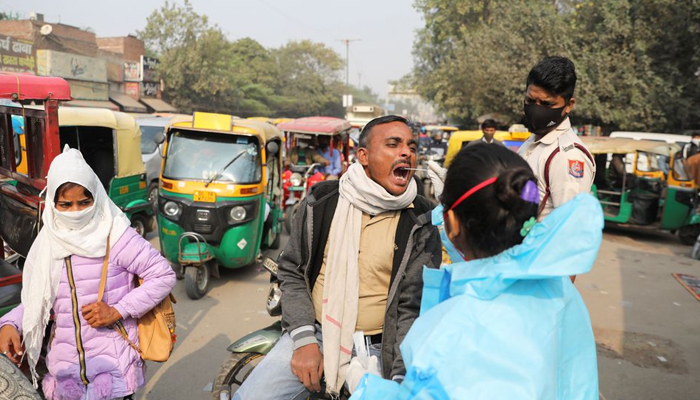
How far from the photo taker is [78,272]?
7.89ft

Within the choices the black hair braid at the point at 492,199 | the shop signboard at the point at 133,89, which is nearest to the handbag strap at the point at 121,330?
the black hair braid at the point at 492,199

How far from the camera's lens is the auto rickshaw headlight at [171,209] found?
6.24 metres

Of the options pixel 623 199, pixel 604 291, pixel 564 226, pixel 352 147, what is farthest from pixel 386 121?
pixel 352 147

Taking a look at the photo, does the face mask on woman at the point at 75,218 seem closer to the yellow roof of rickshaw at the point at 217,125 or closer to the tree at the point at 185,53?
the yellow roof of rickshaw at the point at 217,125

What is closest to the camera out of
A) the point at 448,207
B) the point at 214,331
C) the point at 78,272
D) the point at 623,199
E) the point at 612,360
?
the point at 448,207

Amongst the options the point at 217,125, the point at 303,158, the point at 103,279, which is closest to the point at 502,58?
the point at 303,158

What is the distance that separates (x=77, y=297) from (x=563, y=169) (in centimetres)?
237

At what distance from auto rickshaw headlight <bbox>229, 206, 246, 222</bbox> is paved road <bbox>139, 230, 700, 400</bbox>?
2.93ft

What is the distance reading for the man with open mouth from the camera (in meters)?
2.26

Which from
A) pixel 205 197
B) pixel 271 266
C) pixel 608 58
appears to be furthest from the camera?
pixel 608 58

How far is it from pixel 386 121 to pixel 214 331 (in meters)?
3.48

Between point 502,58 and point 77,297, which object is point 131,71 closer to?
point 502,58

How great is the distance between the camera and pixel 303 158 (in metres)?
12.2

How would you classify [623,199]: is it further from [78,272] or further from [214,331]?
[78,272]
